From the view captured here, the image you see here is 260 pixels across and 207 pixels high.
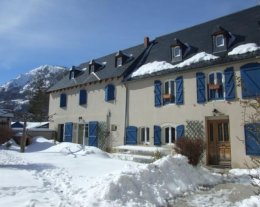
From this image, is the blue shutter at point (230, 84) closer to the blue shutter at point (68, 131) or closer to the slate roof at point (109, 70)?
the slate roof at point (109, 70)

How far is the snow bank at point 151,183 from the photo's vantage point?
6621mm

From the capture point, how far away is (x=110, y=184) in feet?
22.6

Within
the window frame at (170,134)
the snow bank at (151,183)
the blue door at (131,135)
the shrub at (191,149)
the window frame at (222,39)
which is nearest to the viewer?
the snow bank at (151,183)

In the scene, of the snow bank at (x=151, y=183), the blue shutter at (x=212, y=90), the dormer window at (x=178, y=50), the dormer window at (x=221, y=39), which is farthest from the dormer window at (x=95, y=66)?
the snow bank at (x=151, y=183)

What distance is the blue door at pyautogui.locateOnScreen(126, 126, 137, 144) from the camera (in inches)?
696

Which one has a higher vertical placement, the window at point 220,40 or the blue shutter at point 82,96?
the window at point 220,40

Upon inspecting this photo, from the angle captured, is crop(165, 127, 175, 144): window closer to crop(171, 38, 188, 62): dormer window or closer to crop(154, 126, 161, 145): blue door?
crop(154, 126, 161, 145): blue door

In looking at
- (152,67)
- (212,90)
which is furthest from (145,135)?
(212,90)

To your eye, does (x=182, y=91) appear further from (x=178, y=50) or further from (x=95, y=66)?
(x=95, y=66)

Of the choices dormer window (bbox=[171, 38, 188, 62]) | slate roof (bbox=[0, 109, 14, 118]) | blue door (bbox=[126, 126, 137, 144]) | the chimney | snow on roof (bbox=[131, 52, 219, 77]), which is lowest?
blue door (bbox=[126, 126, 137, 144])

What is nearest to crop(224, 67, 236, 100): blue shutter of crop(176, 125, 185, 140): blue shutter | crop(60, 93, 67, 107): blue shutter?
crop(176, 125, 185, 140): blue shutter

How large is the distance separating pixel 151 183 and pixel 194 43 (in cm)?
1132

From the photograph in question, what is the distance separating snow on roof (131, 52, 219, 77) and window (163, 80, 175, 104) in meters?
0.91

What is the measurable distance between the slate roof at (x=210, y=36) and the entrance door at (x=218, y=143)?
308 centimetres
